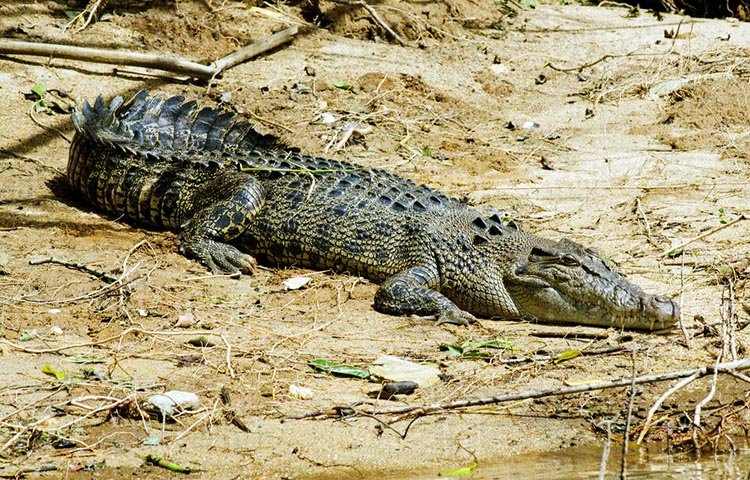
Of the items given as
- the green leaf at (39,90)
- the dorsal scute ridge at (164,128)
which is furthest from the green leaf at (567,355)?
the green leaf at (39,90)

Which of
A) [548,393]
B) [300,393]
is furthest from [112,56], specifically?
[548,393]

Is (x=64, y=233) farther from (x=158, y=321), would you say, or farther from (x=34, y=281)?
(x=158, y=321)

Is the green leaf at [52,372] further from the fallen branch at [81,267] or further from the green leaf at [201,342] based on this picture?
the fallen branch at [81,267]

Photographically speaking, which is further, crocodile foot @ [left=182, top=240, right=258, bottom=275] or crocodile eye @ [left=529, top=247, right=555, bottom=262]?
crocodile foot @ [left=182, top=240, right=258, bottom=275]

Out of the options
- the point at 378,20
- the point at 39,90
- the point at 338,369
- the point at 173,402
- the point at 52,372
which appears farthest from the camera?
the point at 378,20

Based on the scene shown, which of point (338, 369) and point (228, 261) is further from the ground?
point (338, 369)

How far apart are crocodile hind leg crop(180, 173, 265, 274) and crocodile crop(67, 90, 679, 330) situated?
1 centimetres

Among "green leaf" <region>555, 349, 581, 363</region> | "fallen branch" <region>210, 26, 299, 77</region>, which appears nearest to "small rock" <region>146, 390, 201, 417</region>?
"green leaf" <region>555, 349, 581, 363</region>

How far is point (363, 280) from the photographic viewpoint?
6828mm

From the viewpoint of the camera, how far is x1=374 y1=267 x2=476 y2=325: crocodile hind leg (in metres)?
6.17

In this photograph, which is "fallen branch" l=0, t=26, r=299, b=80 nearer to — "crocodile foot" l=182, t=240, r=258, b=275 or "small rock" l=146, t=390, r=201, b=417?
"crocodile foot" l=182, t=240, r=258, b=275

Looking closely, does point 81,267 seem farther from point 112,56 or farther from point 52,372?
point 112,56

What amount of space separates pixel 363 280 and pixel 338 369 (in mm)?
1800

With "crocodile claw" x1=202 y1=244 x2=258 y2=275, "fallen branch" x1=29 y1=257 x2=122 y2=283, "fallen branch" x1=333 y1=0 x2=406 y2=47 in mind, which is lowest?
"crocodile claw" x1=202 y1=244 x2=258 y2=275
